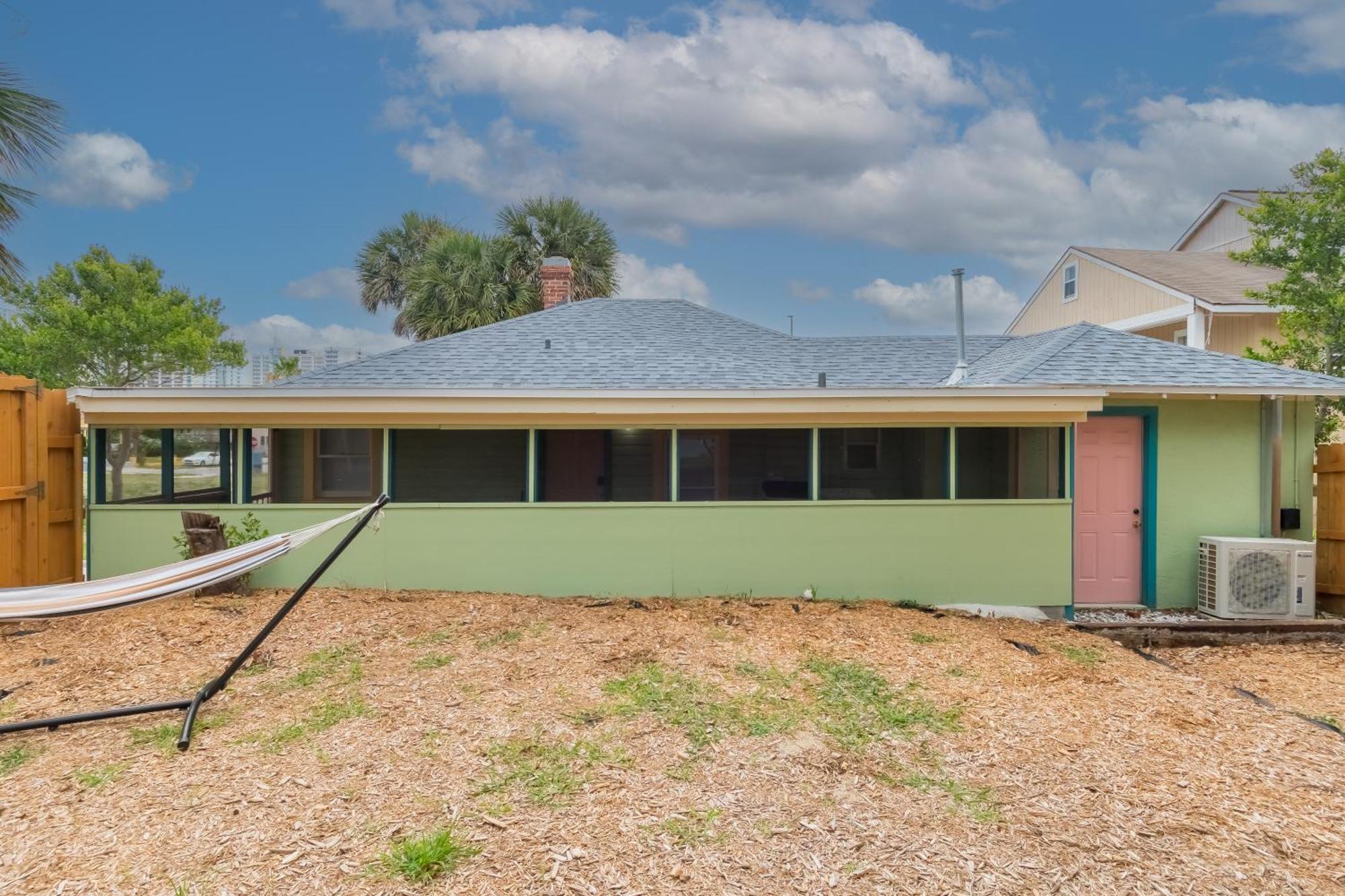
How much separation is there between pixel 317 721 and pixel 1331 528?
10.2m

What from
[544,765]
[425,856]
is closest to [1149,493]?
[544,765]

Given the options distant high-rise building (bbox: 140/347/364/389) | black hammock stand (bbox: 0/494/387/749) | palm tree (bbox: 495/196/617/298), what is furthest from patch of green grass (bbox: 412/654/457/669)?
palm tree (bbox: 495/196/617/298)

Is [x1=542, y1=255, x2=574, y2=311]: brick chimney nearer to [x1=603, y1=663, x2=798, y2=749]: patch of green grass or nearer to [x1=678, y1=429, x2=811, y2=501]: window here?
[x1=678, y1=429, x2=811, y2=501]: window

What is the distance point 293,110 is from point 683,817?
2688 centimetres

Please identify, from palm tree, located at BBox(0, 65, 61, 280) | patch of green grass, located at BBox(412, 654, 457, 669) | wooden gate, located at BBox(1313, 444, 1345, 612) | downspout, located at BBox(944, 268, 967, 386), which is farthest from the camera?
downspout, located at BBox(944, 268, 967, 386)

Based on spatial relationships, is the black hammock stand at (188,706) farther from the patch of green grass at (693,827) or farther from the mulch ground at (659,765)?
the patch of green grass at (693,827)

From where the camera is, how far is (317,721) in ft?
13.7

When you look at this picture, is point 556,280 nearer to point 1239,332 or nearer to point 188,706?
point 188,706

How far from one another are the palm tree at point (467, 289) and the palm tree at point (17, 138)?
11.4m

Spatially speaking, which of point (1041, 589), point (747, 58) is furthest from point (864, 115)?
point (1041, 589)

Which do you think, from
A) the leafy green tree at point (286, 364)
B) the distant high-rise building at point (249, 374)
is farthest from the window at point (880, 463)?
the leafy green tree at point (286, 364)

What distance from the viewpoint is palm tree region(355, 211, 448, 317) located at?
23094 mm

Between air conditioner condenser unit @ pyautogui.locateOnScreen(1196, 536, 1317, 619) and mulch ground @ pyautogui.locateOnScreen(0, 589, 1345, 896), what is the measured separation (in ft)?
3.94

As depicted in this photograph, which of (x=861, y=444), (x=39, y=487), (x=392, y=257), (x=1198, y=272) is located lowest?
(x=39, y=487)
